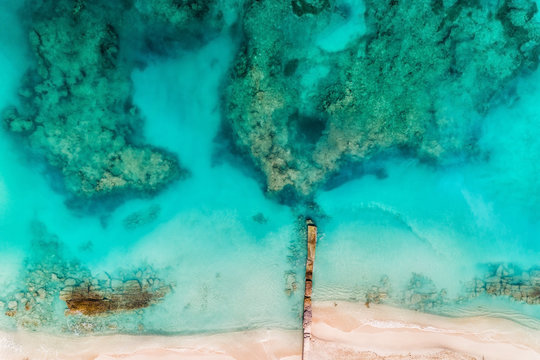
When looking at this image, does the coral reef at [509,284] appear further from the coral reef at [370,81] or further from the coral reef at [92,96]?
the coral reef at [92,96]

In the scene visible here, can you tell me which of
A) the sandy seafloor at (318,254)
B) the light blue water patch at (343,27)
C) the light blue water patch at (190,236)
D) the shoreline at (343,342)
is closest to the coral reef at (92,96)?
the light blue water patch at (190,236)

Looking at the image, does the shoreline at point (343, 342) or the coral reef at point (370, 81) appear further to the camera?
the shoreline at point (343, 342)

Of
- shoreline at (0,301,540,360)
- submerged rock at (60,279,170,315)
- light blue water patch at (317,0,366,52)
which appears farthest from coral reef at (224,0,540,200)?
submerged rock at (60,279,170,315)

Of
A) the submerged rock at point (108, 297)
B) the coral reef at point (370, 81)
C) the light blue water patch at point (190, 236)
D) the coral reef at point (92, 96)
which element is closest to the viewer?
the coral reef at point (92, 96)

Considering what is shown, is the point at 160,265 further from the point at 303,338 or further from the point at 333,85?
the point at 333,85

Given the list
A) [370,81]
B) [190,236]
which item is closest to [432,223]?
[370,81]

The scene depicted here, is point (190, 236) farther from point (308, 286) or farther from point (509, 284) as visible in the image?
point (509, 284)
